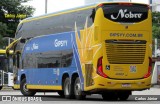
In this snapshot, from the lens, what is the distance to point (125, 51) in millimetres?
24312

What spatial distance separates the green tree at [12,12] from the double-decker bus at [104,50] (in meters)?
38.0

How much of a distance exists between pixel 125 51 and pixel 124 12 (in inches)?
60.3

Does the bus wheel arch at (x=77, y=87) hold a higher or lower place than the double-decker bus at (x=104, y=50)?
lower

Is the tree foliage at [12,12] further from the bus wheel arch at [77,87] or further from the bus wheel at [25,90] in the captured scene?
the bus wheel arch at [77,87]

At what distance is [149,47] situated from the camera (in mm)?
24844

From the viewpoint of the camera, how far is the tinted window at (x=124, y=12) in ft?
79.3

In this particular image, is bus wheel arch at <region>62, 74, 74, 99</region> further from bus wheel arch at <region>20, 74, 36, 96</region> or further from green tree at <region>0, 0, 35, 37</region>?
green tree at <region>0, 0, 35, 37</region>

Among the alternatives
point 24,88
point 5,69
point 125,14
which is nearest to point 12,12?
point 5,69

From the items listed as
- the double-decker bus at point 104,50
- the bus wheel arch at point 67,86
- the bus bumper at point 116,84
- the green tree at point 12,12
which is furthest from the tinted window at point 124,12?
the green tree at point 12,12

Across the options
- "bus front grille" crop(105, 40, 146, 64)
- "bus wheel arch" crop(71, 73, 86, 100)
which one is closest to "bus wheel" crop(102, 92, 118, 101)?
"bus wheel arch" crop(71, 73, 86, 100)

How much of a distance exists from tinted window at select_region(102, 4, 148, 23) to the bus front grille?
905 mm

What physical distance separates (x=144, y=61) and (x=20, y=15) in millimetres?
42501

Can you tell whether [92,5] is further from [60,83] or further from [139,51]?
[60,83]

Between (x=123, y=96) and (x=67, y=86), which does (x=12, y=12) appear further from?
(x=123, y=96)
